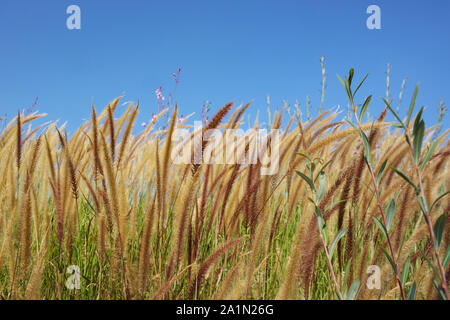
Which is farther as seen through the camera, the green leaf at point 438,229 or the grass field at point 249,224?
the grass field at point 249,224

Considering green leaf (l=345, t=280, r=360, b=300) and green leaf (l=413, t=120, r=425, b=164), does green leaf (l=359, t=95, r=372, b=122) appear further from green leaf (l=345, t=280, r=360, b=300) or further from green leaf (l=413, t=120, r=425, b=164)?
green leaf (l=345, t=280, r=360, b=300)

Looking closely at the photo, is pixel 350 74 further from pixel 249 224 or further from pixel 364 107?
pixel 249 224

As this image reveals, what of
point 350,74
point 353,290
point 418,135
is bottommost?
point 353,290

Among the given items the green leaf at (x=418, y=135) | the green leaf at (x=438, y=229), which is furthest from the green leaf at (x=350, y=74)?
the green leaf at (x=438, y=229)

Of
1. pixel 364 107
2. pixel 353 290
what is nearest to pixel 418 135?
pixel 364 107

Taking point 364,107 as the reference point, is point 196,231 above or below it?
below

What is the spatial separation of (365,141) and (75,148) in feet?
2.93

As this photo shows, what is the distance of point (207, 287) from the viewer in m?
0.91

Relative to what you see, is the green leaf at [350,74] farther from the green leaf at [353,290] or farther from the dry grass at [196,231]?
the green leaf at [353,290]

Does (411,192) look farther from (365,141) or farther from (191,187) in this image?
(191,187)

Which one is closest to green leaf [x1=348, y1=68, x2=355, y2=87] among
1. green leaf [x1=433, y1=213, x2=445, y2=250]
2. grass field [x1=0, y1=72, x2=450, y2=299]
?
grass field [x1=0, y1=72, x2=450, y2=299]

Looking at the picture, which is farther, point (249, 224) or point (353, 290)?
point (249, 224)
